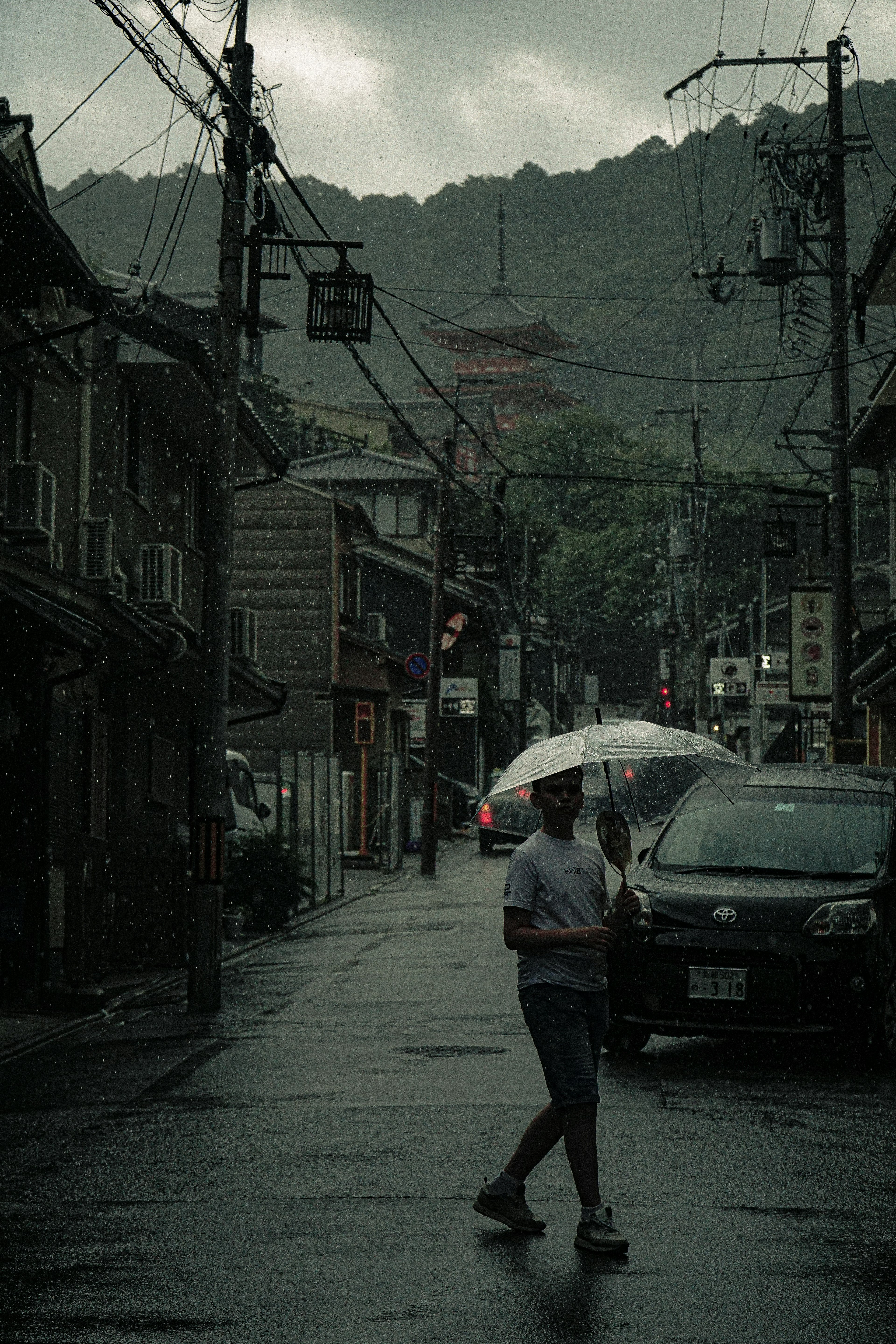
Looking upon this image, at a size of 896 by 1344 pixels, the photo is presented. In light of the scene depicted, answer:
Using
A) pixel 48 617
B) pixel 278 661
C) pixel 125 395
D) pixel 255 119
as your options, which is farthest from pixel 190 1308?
pixel 278 661

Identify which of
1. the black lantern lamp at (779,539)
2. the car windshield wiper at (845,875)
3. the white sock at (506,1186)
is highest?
the black lantern lamp at (779,539)

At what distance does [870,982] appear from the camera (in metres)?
10.2

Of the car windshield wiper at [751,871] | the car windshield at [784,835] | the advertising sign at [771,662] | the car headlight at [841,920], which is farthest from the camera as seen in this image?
the advertising sign at [771,662]

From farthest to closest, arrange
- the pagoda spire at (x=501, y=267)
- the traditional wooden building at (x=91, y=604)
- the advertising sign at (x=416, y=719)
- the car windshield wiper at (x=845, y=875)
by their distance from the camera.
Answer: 1. the pagoda spire at (x=501, y=267)
2. the advertising sign at (x=416, y=719)
3. the traditional wooden building at (x=91, y=604)
4. the car windshield wiper at (x=845, y=875)

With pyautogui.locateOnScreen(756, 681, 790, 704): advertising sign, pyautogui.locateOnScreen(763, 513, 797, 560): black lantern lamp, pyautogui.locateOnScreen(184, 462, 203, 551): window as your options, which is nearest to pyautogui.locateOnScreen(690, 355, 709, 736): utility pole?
pyautogui.locateOnScreen(756, 681, 790, 704): advertising sign

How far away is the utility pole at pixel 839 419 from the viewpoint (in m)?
26.2

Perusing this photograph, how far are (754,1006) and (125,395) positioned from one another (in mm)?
14168

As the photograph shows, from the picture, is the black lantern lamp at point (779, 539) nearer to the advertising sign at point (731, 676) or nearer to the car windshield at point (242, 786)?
the car windshield at point (242, 786)

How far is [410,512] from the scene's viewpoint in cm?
5862

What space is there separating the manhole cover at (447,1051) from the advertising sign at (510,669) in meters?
45.1

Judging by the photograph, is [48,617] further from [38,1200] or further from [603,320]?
[603,320]

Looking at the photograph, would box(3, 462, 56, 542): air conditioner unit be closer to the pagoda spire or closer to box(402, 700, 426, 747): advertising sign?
box(402, 700, 426, 747): advertising sign

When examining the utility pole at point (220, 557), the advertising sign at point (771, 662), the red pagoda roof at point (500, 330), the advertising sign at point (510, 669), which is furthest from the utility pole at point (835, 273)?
the red pagoda roof at point (500, 330)

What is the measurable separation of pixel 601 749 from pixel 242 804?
850 inches
